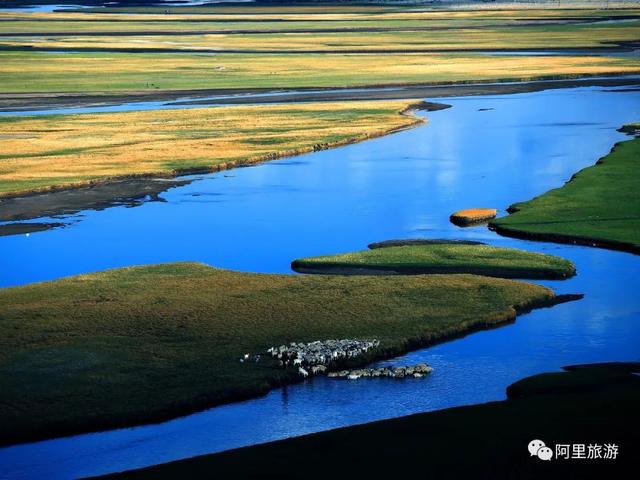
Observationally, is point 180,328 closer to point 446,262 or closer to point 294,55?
point 446,262

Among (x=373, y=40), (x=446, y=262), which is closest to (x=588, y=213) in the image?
(x=446, y=262)

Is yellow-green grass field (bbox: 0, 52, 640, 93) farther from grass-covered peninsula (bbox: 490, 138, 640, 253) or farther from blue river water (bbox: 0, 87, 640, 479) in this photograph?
grass-covered peninsula (bbox: 490, 138, 640, 253)

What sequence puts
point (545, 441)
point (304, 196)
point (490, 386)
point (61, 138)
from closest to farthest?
point (545, 441), point (490, 386), point (304, 196), point (61, 138)

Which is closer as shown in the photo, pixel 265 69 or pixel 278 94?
pixel 278 94

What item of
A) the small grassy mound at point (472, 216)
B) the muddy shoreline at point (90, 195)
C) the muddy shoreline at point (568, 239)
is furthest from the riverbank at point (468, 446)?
the muddy shoreline at point (90, 195)

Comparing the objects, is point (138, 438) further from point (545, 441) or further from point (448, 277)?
point (448, 277)

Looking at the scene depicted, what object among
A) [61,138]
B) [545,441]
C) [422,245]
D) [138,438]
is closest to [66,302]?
[138,438]
